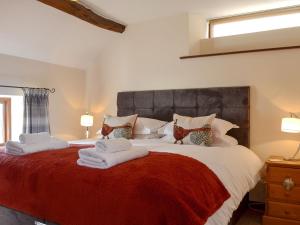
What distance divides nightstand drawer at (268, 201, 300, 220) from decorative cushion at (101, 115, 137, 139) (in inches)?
68.2

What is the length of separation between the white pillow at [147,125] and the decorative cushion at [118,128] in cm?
11

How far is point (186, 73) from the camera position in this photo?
3721 millimetres

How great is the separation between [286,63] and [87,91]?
10.1ft

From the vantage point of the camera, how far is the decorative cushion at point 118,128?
132 inches

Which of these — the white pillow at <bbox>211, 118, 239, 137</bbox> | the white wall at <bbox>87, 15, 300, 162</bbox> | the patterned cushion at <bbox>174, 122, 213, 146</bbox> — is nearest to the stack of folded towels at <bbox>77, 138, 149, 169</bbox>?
the patterned cushion at <bbox>174, 122, 213, 146</bbox>

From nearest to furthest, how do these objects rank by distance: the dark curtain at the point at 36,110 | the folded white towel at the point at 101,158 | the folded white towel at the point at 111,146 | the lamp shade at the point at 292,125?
the folded white towel at the point at 101,158 → the folded white towel at the point at 111,146 → the lamp shade at the point at 292,125 → the dark curtain at the point at 36,110

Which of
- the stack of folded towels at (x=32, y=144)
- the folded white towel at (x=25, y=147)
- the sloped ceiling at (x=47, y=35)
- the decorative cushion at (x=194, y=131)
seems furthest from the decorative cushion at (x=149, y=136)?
the sloped ceiling at (x=47, y=35)

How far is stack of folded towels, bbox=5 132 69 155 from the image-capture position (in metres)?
2.29

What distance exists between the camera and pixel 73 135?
4.54 meters

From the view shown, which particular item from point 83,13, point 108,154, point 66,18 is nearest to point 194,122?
point 108,154

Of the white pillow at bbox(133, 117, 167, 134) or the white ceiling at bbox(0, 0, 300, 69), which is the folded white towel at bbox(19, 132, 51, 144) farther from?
the white ceiling at bbox(0, 0, 300, 69)

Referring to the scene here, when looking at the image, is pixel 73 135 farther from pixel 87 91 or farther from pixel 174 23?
pixel 174 23

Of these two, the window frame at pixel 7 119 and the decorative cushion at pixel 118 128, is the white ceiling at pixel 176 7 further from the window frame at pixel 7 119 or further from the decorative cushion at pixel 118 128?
the window frame at pixel 7 119

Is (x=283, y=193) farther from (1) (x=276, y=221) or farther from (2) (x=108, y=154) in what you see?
(2) (x=108, y=154)
